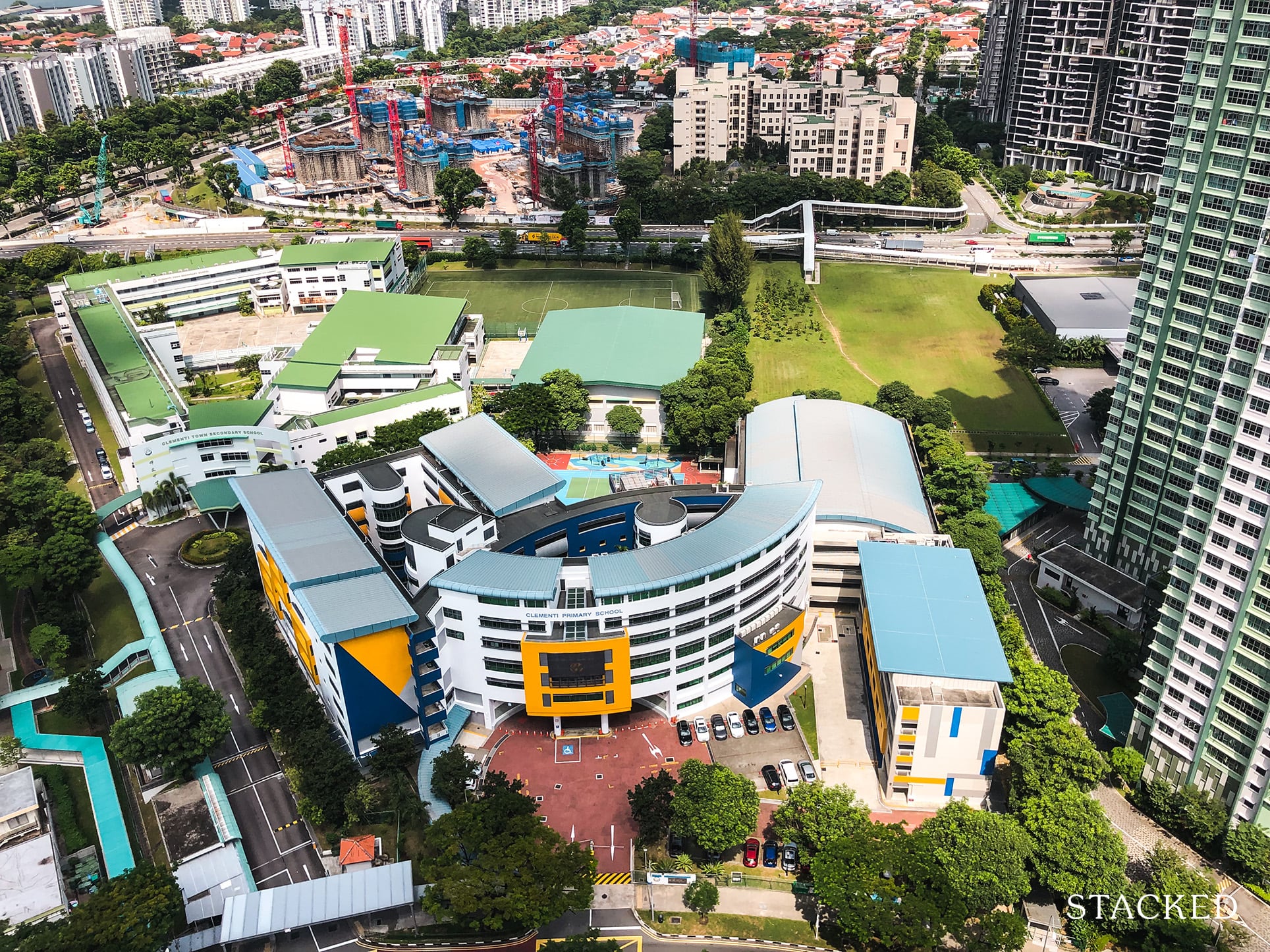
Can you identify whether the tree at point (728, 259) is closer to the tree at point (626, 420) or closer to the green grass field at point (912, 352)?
the green grass field at point (912, 352)

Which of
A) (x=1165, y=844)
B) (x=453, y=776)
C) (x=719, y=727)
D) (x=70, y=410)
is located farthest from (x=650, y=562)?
(x=70, y=410)

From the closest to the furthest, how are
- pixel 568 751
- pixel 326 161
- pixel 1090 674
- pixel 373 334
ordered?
pixel 568 751 < pixel 1090 674 < pixel 373 334 < pixel 326 161

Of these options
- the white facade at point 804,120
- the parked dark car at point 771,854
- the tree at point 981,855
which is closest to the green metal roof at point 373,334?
the parked dark car at point 771,854

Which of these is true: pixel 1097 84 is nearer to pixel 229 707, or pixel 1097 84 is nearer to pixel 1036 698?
pixel 1036 698

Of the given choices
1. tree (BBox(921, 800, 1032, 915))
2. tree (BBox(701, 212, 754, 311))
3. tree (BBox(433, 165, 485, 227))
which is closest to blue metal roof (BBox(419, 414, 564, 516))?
tree (BBox(921, 800, 1032, 915))

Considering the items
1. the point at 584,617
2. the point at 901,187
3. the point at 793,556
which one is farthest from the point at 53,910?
the point at 901,187
